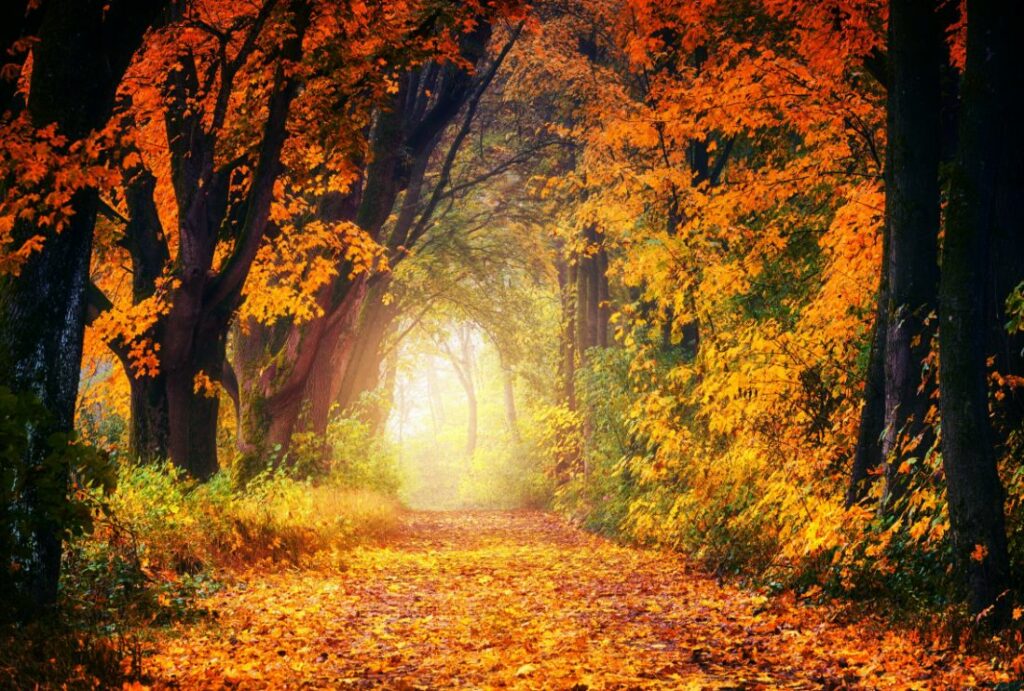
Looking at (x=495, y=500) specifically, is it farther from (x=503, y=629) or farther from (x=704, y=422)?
(x=503, y=629)

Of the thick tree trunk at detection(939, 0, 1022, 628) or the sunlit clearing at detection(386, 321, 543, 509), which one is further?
the sunlit clearing at detection(386, 321, 543, 509)

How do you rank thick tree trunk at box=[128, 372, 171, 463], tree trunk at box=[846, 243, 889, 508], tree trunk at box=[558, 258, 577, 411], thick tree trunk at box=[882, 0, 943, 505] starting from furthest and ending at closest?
1. tree trunk at box=[558, 258, 577, 411]
2. thick tree trunk at box=[128, 372, 171, 463]
3. tree trunk at box=[846, 243, 889, 508]
4. thick tree trunk at box=[882, 0, 943, 505]

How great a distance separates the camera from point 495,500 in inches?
1512

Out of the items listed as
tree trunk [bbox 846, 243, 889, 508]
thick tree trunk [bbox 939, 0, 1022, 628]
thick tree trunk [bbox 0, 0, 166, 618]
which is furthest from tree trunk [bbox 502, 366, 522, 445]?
thick tree trunk [bbox 939, 0, 1022, 628]

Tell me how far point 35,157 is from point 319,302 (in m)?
9.91

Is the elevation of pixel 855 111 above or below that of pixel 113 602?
above

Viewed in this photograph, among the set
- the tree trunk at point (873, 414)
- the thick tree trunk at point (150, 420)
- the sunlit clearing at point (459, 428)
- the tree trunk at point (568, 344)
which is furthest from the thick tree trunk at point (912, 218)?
the sunlit clearing at point (459, 428)

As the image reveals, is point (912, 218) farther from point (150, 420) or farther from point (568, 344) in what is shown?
point (568, 344)

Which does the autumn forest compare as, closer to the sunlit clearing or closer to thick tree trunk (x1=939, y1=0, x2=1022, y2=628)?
thick tree trunk (x1=939, y1=0, x2=1022, y2=628)

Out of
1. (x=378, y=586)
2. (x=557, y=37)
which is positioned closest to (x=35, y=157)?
(x=378, y=586)

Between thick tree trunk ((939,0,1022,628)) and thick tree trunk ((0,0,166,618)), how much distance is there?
21.8ft

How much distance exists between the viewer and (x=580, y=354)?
25969 mm

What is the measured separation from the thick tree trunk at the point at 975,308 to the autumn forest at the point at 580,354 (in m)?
0.02

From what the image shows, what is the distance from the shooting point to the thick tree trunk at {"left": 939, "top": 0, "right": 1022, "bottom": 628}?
6.79m
